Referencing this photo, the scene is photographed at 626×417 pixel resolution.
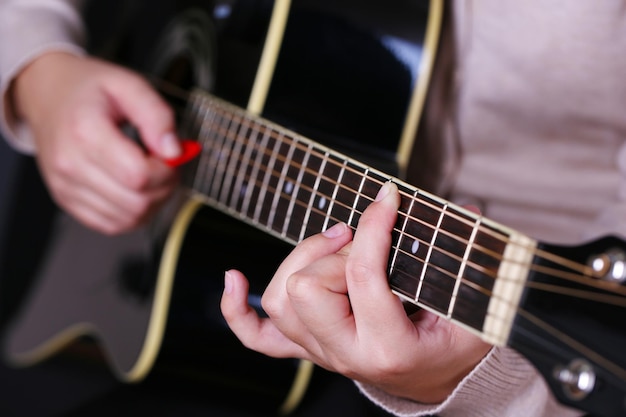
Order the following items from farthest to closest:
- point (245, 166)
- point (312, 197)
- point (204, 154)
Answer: point (204, 154) < point (245, 166) < point (312, 197)

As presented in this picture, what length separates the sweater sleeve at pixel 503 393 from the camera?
36 centimetres

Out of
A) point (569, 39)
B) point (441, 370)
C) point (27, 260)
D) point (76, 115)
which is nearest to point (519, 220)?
point (569, 39)

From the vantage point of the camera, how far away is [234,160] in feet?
1.95

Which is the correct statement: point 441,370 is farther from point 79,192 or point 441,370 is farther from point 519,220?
point 79,192

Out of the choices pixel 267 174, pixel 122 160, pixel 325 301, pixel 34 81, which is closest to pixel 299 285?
pixel 325 301

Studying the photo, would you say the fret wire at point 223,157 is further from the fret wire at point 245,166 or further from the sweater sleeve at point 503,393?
the sweater sleeve at point 503,393

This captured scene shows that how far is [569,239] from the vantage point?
0.63 metres

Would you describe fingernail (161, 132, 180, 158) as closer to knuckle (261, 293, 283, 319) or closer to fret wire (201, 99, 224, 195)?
fret wire (201, 99, 224, 195)

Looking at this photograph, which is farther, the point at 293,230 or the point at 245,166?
the point at 245,166

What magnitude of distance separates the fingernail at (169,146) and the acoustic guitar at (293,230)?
0.02 metres

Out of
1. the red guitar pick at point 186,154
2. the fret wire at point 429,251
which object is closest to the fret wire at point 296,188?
the fret wire at point 429,251

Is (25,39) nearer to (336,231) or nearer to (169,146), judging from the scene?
(169,146)

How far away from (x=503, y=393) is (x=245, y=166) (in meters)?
0.27

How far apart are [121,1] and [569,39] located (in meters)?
0.88
